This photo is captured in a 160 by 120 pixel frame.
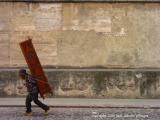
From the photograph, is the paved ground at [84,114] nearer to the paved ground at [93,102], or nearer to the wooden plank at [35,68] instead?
the paved ground at [93,102]

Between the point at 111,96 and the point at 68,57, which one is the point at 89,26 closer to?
the point at 68,57

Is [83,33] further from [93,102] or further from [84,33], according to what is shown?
[93,102]

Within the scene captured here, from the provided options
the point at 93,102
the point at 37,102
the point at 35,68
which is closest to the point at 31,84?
the point at 37,102

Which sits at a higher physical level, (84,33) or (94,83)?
(84,33)

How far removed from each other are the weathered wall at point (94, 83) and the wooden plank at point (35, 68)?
9.32ft

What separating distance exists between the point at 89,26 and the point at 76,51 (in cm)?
100

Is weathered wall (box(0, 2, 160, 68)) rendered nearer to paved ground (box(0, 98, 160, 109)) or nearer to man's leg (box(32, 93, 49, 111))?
paved ground (box(0, 98, 160, 109))

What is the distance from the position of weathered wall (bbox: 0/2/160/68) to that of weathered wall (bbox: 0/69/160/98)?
100 cm

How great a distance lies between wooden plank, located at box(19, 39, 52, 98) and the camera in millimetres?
16406

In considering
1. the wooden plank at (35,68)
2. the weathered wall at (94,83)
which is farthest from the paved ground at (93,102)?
the wooden plank at (35,68)

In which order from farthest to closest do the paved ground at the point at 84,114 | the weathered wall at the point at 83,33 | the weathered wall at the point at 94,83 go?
the weathered wall at the point at 83,33, the weathered wall at the point at 94,83, the paved ground at the point at 84,114

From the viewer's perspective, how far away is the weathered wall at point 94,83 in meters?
19.6

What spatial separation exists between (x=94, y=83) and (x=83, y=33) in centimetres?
199

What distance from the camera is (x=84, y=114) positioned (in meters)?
16.3
